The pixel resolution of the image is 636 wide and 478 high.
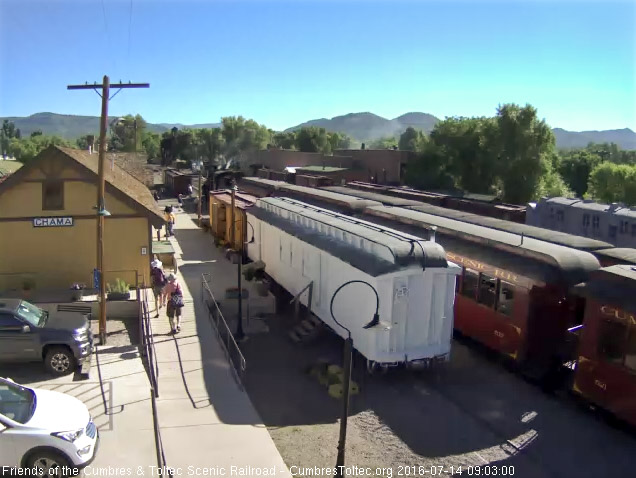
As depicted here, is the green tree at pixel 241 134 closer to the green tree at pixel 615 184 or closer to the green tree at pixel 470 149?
the green tree at pixel 470 149

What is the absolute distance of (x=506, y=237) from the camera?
13.9m

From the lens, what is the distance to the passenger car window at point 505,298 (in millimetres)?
12305

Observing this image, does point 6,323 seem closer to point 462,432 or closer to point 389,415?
point 389,415

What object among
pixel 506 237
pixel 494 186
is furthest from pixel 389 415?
pixel 494 186

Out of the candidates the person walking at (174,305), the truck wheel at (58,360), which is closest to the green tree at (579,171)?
the person walking at (174,305)

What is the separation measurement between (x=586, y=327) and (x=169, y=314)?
10270 mm

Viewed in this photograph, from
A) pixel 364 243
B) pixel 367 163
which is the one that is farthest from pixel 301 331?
pixel 367 163

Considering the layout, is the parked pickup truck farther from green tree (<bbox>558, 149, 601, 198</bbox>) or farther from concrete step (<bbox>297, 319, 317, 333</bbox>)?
green tree (<bbox>558, 149, 601, 198</bbox>)

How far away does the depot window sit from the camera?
18.0m

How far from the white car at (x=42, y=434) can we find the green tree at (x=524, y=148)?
5219 cm

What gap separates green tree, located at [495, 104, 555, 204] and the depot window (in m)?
46.0

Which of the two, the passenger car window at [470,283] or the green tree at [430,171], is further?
the green tree at [430,171]

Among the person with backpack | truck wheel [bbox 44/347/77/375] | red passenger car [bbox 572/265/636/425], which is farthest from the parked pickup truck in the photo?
red passenger car [bbox 572/265/636/425]

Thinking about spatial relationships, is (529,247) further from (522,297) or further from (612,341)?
(612,341)
